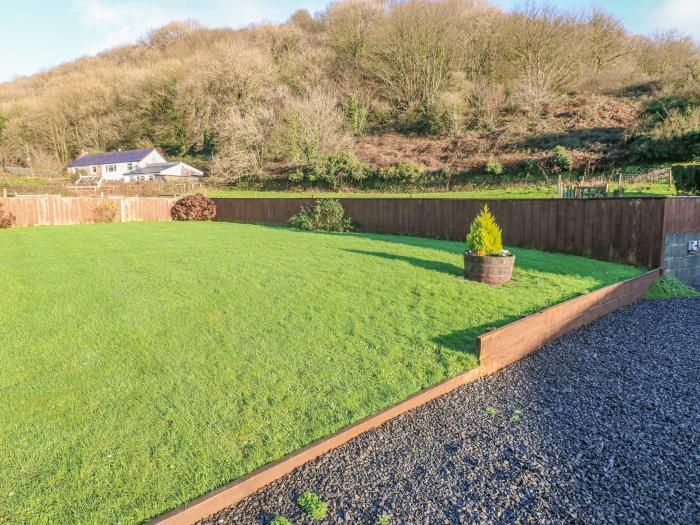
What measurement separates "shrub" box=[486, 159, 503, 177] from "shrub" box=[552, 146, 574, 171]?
2.73m

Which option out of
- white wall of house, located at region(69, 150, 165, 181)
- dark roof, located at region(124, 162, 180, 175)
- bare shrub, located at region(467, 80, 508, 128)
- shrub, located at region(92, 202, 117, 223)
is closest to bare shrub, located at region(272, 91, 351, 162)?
bare shrub, located at region(467, 80, 508, 128)

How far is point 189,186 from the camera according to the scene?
3438cm

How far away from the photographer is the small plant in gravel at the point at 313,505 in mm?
2348

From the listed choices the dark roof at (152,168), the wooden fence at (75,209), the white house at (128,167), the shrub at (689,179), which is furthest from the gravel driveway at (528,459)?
the dark roof at (152,168)

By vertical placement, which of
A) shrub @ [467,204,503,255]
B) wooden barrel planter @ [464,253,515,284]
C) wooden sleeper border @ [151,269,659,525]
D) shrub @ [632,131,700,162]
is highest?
shrub @ [632,131,700,162]

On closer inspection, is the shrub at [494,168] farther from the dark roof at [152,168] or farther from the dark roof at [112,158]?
the dark roof at [112,158]

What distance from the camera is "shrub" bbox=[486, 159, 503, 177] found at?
23.9 meters

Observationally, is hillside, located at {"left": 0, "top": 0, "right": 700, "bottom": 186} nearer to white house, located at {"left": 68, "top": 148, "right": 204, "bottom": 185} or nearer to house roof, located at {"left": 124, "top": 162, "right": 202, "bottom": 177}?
house roof, located at {"left": 124, "top": 162, "right": 202, "bottom": 177}

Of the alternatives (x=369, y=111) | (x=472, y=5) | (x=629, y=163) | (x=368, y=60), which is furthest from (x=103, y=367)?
(x=472, y=5)

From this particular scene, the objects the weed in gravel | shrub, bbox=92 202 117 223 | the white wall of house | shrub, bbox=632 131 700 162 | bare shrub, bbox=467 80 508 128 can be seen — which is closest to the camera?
the weed in gravel

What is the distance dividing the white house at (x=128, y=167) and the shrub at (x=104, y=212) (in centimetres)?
2269

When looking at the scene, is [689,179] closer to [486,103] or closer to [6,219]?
[486,103]

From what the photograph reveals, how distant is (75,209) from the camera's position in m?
20.1

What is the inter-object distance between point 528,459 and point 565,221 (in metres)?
8.31
